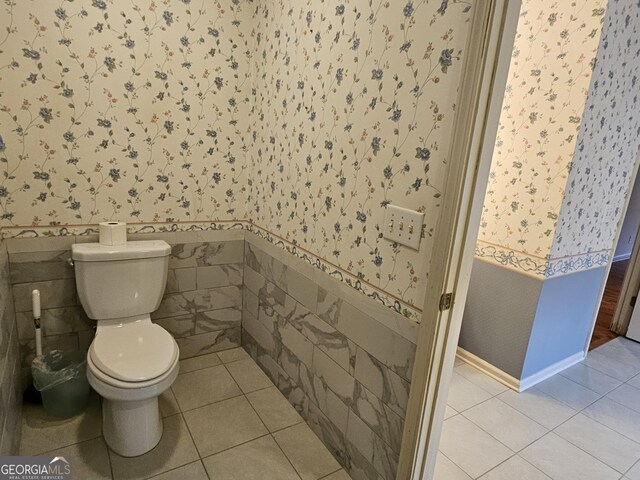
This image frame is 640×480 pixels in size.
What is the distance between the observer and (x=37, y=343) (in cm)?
169

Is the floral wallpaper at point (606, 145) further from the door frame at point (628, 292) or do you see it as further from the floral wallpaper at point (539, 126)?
the door frame at point (628, 292)

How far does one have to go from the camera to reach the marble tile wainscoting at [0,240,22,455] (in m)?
1.21

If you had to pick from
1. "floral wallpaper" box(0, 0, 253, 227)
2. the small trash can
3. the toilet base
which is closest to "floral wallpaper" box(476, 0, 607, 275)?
"floral wallpaper" box(0, 0, 253, 227)

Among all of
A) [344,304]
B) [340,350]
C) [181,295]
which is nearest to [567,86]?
[344,304]

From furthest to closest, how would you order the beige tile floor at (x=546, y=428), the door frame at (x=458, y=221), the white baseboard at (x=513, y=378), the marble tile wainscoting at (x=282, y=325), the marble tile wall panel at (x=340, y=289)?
1. the white baseboard at (x=513, y=378)
2. the beige tile floor at (x=546, y=428)
3. the marble tile wainscoting at (x=282, y=325)
4. the marble tile wall panel at (x=340, y=289)
5. the door frame at (x=458, y=221)

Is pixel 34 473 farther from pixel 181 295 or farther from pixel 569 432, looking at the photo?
pixel 569 432

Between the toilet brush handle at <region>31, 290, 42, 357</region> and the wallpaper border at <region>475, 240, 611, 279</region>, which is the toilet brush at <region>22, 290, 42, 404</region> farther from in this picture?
the wallpaper border at <region>475, 240, 611, 279</region>

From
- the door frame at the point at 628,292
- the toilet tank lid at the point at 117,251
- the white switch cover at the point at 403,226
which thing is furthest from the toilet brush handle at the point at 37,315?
the door frame at the point at 628,292

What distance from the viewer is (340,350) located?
149 cm

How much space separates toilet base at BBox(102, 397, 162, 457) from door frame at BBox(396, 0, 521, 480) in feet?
3.37

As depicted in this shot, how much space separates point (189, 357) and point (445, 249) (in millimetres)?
1826

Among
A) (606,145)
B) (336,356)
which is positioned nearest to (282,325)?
(336,356)

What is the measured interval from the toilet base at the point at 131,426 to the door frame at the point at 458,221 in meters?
1.03

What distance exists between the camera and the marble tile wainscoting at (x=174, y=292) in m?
1.72
